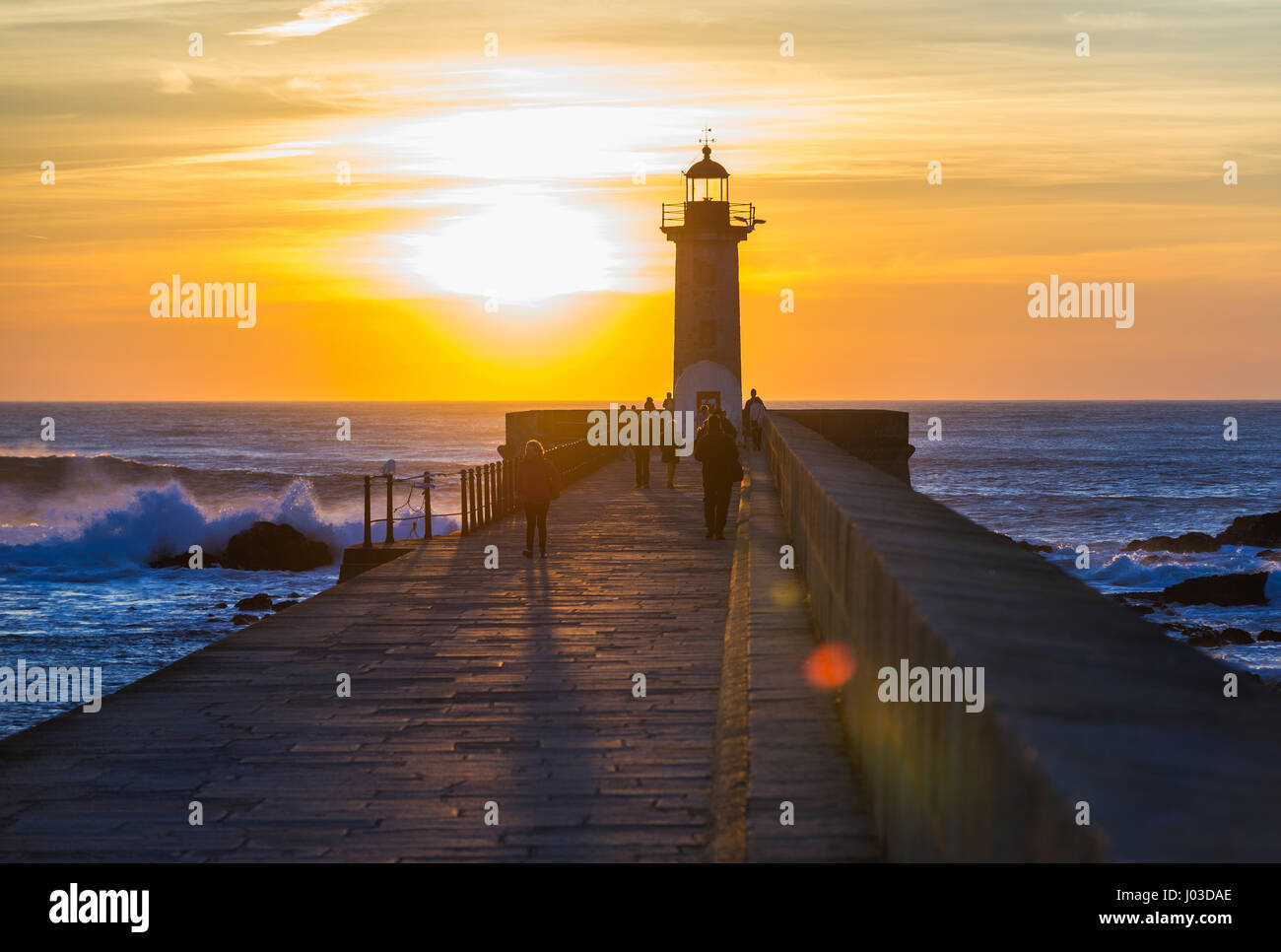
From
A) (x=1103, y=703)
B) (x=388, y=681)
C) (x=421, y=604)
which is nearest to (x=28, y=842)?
(x=388, y=681)

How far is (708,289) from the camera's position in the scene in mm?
46094

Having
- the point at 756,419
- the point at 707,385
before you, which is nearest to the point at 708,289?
the point at 707,385

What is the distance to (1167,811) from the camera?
1.94 metres

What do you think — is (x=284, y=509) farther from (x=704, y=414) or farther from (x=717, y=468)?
(x=717, y=468)

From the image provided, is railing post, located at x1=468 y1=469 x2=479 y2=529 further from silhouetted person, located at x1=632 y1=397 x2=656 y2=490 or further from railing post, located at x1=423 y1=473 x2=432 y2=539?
silhouetted person, located at x1=632 y1=397 x2=656 y2=490

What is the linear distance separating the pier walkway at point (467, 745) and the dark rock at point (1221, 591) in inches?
1168

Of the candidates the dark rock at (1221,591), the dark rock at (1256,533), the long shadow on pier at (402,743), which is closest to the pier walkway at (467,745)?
the long shadow on pier at (402,743)

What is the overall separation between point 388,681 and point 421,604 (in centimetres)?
369

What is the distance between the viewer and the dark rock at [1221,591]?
38562mm

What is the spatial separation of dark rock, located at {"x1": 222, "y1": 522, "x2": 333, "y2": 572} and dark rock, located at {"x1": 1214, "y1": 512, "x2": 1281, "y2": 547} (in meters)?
34.6

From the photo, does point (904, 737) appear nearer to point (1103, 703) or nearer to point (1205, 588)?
point (1103, 703)

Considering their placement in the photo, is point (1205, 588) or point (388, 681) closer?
point (388, 681)
